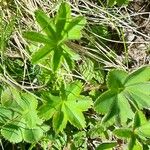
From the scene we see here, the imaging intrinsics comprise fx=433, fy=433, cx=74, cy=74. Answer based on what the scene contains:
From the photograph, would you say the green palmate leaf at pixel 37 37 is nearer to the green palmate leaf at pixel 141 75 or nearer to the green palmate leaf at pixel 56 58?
the green palmate leaf at pixel 56 58

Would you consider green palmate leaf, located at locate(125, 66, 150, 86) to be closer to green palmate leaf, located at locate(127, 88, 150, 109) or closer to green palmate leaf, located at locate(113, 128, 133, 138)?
green palmate leaf, located at locate(127, 88, 150, 109)

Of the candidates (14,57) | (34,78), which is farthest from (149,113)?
(14,57)

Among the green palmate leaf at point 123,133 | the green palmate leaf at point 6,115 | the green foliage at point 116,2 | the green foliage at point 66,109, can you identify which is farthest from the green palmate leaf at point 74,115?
the green foliage at point 116,2

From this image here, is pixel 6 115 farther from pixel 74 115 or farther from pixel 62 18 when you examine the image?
pixel 62 18

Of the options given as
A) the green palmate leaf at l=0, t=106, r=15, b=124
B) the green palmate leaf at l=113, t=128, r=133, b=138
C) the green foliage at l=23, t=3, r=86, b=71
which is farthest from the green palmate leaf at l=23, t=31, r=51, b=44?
the green palmate leaf at l=113, t=128, r=133, b=138

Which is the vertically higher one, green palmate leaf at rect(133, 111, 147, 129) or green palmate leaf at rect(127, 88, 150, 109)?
green palmate leaf at rect(127, 88, 150, 109)

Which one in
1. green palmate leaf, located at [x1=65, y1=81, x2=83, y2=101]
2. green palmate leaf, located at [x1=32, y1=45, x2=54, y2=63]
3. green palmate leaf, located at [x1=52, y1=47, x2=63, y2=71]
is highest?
green palmate leaf, located at [x1=32, y1=45, x2=54, y2=63]

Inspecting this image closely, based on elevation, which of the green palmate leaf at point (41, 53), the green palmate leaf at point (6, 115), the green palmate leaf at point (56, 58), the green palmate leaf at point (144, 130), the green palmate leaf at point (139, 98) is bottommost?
the green palmate leaf at point (144, 130)

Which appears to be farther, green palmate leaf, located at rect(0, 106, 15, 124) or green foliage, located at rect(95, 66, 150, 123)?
green palmate leaf, located at rect(0, 106, 15, 124)
